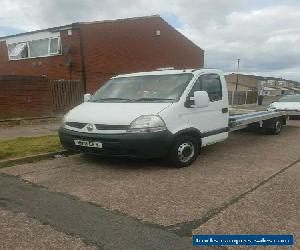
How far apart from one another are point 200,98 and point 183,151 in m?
1.03

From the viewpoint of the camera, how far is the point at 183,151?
21.4 feet

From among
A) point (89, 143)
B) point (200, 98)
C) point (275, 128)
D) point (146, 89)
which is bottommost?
point (275, 128)

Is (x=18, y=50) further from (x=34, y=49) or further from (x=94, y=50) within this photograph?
(x=94, y=50)

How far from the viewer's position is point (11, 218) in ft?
13.6

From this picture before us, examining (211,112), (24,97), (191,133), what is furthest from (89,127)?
(24,97)

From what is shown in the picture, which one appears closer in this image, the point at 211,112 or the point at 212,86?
the point at 211,112

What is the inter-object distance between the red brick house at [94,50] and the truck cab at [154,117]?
1346 centimetres

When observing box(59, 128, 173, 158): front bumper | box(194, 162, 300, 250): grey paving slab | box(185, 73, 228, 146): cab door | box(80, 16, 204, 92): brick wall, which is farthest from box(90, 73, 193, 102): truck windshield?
box(80, 16, 204, 92): brick wall

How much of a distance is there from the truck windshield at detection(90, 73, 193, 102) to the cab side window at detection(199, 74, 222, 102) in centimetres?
36

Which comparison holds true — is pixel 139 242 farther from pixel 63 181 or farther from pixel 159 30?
pixel 159 30

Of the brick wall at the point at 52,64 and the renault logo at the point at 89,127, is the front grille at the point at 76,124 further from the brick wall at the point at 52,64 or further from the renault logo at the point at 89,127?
the brick wall at the point at 52,64

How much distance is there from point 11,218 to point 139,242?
1613 mm

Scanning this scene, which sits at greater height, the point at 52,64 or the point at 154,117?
the point at 52,64

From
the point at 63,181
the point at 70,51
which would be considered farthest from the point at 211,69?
the point at 70,51
